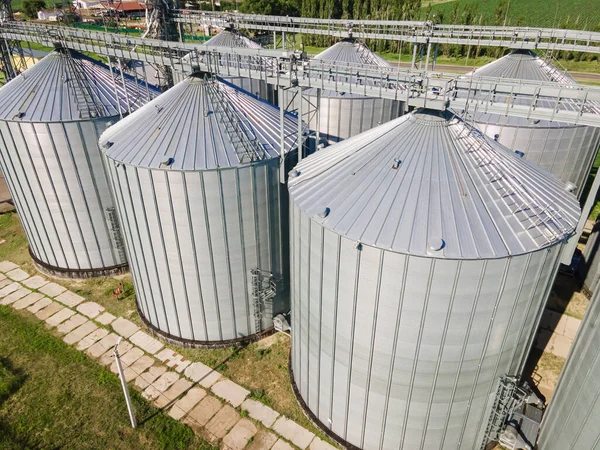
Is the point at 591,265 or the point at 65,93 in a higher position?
the point at 65,93

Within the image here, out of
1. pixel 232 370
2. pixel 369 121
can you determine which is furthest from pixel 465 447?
pixel 369 121

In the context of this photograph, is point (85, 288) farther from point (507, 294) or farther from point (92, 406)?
point (507, 294)

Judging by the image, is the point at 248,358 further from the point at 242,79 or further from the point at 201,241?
the point at 242,79

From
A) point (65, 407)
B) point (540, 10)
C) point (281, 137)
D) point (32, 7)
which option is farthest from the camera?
point (540, 10)

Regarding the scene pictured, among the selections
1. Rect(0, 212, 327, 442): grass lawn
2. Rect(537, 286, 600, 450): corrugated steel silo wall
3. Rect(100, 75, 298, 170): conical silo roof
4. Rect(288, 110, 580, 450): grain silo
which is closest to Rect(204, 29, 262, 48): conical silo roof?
Rect(100, 75, 298, 170): conical silo roof

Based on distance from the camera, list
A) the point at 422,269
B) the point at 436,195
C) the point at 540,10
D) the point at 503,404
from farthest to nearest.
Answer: the point at 540,10, the point at 503,404, the point at 436,195, the point at 422,269

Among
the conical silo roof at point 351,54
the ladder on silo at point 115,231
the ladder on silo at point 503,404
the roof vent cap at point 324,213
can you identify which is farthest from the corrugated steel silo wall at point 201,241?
the conical silo roof at point 351,54

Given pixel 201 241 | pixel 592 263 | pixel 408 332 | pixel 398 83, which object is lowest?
pixel 592 263

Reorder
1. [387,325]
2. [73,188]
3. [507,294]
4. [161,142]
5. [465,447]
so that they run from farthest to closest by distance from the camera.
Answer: [73,188] → [161,142] → [465,447] → [387,325] → [507,294]

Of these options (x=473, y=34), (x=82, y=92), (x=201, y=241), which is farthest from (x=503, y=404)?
(x=473, y=34)
